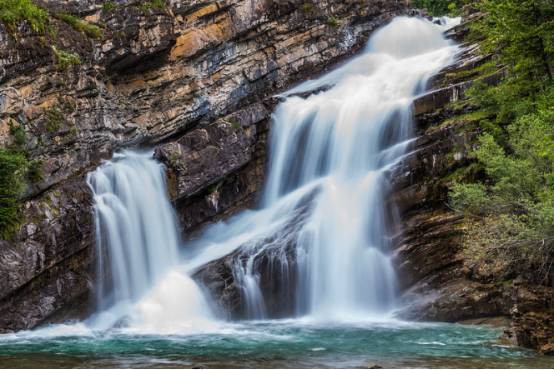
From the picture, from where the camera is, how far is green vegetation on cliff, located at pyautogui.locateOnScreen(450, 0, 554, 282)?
1577 centimetres

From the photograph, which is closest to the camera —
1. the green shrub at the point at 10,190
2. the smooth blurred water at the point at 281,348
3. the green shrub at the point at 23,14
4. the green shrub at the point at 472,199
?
the smooth blurred water at the point at 281,348

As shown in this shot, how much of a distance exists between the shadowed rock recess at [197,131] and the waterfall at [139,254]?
0.62 metres

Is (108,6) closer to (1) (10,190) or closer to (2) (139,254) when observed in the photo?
(1) (10,190)

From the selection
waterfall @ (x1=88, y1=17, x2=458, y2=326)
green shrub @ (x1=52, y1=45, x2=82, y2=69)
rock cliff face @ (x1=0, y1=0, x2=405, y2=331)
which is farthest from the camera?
green shrub @ (x1=52, y1=45, x2=82, y2=69)

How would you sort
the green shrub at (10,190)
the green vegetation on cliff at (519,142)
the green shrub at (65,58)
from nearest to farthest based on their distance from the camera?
the green vegetation on cliff at (519,142), the green shrub at (10,190), the green shrub at (65,58)

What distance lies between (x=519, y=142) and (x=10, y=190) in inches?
730

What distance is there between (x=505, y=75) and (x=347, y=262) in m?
10.8

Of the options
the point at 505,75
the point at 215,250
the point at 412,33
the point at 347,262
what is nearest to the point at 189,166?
the point at 215,250

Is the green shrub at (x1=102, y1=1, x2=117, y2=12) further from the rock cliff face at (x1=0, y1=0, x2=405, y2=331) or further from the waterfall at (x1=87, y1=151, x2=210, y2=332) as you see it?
the waterfall at (x1=87, y1=151, x2=210, y2=332)

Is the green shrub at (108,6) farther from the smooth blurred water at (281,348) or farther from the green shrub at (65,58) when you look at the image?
the smooth blurred water at (281,348)

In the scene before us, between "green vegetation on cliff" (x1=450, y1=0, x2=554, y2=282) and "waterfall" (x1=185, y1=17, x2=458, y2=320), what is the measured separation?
155 inches

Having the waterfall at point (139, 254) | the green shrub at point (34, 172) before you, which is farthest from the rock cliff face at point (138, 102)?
the waterfall at point (139, 254)

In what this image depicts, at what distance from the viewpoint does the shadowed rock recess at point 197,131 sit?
826 inches

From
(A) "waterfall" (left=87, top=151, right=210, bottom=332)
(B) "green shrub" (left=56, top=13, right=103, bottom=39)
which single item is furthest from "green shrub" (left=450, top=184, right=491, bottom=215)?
(B) "green shrub" (left=56, top=13, right=103, bottom=39)
